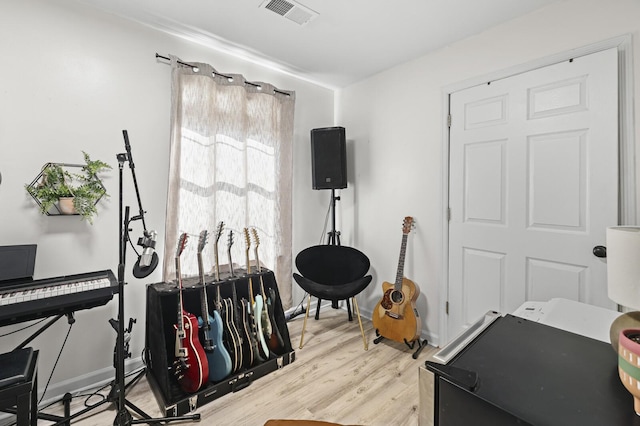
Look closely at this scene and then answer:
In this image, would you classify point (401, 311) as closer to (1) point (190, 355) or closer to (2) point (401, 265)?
(2) point (401, 265)

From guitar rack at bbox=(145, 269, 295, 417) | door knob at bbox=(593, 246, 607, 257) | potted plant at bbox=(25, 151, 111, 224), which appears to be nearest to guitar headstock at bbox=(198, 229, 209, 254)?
guitar rack at bbox=(145, 269, 295, 417)

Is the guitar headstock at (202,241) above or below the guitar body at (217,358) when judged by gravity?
above

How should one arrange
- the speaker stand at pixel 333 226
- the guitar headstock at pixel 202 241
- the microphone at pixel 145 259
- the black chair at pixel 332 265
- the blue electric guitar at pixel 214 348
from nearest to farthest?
the microphone at pixel 145 259 → the blue electric guitar at pixel 214 348 → the guitar headstock at pixel 202 241 → the black chair at pixel 332 265 → the speaker stand at pixel 333 226

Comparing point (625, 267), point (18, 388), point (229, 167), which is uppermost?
point (229, 167)

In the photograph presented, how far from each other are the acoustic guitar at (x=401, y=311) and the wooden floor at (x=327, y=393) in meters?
0.14

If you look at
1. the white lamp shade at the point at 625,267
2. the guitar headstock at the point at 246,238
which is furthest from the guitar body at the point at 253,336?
the white lamp shade at the point at 625,267

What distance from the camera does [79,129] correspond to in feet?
6.16

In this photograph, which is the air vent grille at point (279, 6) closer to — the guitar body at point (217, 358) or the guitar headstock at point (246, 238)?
the guitar headstock at point (246, 238)

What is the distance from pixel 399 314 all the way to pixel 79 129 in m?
2.61

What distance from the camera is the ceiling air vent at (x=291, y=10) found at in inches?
74.6

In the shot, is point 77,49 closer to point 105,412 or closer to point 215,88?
point 215,88

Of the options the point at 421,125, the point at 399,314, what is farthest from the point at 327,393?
the point at 421,125

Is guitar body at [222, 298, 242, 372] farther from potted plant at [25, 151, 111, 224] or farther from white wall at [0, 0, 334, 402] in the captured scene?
potted plant at [25, 151, 111, 224]

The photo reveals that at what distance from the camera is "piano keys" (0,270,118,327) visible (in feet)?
4.25
